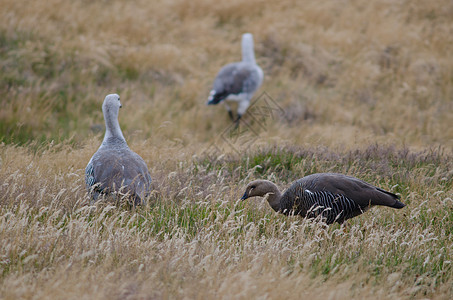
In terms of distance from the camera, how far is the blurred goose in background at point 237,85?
13.1 m

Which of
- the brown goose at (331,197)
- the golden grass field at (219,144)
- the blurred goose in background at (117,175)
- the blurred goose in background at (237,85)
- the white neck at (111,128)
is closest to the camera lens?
the golden grass field at (219,144)

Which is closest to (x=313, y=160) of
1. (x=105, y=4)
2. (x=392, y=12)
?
(x=105, y=4)

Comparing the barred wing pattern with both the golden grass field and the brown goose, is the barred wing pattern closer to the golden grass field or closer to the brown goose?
the brown goose

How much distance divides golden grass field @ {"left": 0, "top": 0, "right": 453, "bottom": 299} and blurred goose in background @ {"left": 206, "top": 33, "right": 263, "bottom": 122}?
0.67m

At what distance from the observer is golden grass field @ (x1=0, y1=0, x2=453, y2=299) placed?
454cm

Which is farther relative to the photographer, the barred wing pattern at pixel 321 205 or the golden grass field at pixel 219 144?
the barred wing pattern at pixel 321 205

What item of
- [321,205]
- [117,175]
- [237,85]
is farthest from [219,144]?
[321,205]

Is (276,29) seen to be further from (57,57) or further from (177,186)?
(177,186)

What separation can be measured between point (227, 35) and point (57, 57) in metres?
6.10

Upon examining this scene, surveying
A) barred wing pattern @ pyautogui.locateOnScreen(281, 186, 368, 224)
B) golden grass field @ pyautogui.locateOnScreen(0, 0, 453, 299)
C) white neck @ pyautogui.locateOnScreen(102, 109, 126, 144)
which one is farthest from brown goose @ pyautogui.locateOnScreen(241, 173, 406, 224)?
white neck @ pyautogui.locateOnScreen(102, 109, 126, 144)

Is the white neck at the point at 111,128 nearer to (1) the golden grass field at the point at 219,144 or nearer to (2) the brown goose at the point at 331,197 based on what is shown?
(1) the golden grass field at the point at 219,144

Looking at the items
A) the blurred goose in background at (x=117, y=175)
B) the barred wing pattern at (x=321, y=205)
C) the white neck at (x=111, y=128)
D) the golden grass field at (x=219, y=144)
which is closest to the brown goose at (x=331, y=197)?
the barred wing pattern at (x=321, y=205)

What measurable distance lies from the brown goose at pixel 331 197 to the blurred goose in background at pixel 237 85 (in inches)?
285

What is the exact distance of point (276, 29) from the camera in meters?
17.2
